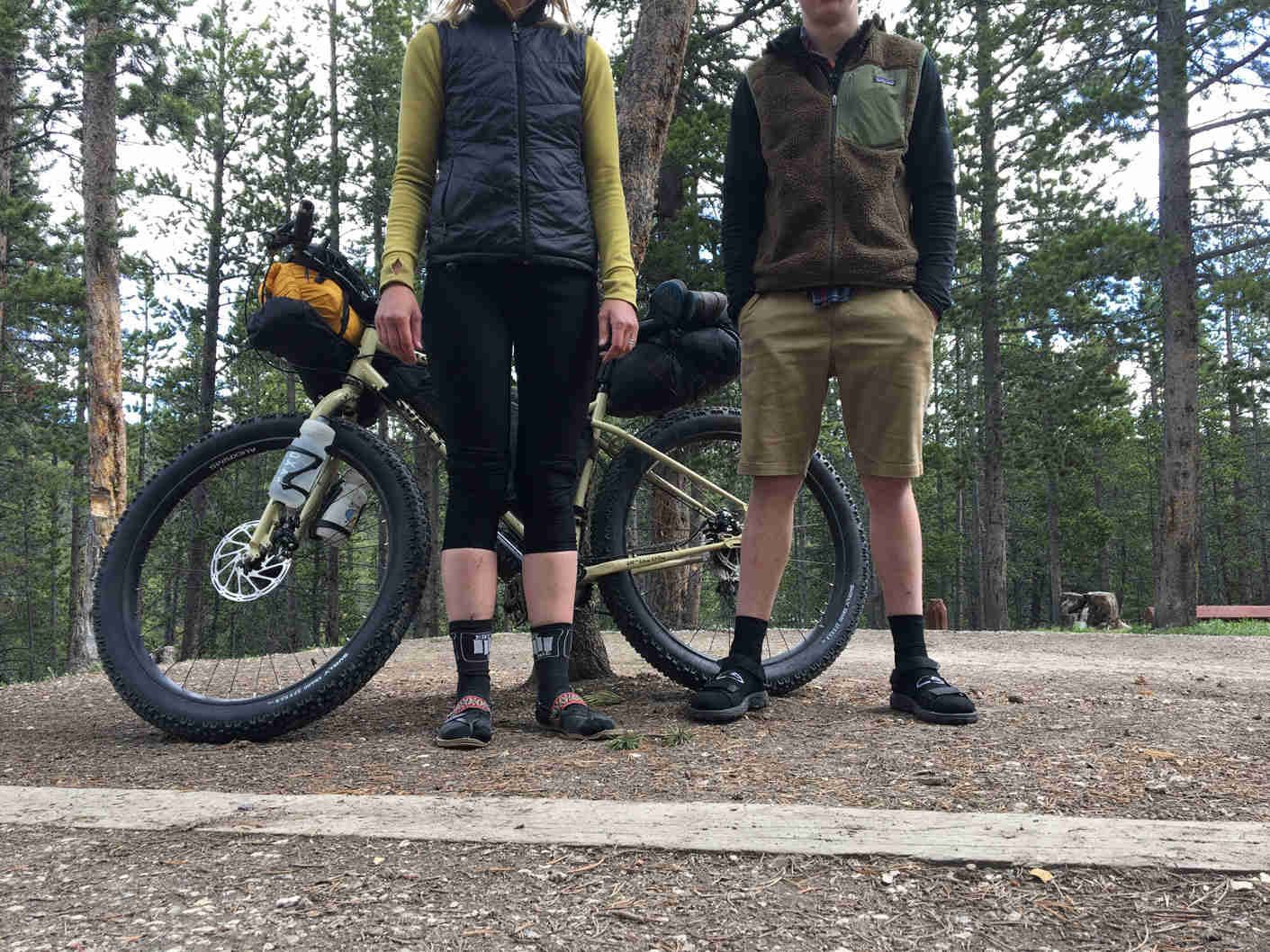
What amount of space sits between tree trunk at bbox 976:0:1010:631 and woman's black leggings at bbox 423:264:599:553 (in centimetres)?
1305

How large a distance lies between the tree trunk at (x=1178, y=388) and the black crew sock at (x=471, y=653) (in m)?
11.4

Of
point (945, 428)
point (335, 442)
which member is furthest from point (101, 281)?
point (945, 428)

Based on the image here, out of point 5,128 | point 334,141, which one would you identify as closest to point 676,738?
point 5,128

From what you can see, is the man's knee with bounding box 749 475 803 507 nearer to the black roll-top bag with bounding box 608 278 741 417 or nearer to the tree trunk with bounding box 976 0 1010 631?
the black roll-top bag with bounding box 608 278 741 417

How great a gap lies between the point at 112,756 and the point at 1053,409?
16475mm

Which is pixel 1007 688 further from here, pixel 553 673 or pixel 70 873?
pixel 70 873

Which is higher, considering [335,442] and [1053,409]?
[1053,409]

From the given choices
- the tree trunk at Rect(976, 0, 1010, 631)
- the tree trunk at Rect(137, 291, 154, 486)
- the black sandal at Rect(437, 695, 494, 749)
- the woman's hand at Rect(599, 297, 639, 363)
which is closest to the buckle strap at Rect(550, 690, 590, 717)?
the black sandal at Rect(437, 695, 494, 749)

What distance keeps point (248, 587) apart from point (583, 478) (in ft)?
3.52

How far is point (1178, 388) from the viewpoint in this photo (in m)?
11.4

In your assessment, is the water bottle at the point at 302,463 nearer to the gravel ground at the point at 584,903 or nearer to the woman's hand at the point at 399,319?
the woman's hand at the point at 399,319

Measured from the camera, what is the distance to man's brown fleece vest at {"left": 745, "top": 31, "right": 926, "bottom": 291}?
2434 millimetres

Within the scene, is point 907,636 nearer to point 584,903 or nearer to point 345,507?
point 584,903

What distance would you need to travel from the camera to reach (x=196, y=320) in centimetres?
1894
